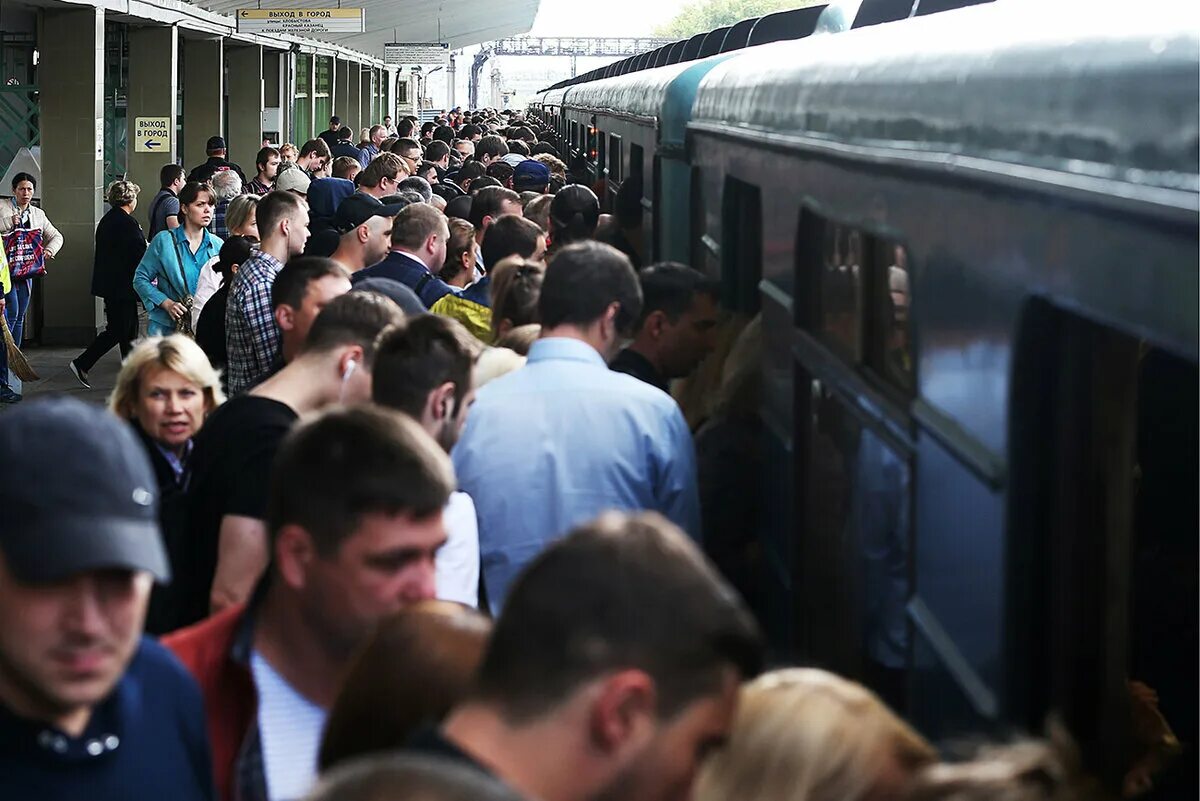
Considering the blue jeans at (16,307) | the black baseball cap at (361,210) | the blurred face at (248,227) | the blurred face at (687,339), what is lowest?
the blue jeans at (16,307)

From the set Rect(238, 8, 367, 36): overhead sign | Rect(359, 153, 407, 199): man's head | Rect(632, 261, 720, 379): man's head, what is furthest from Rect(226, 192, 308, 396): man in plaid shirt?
Rect(238, 8, 367, 36): overhead sign

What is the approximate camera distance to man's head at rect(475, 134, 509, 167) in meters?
18.1

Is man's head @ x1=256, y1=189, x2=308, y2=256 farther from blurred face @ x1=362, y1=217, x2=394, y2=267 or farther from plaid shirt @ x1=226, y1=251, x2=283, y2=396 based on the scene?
plaid shirt @ x1=226, y1=251, x2=283, y2=396

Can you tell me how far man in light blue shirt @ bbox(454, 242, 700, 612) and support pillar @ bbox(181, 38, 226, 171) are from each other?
68.8ft

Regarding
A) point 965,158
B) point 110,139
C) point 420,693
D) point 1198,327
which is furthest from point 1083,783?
point 110,139

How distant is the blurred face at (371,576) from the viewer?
7.84ft

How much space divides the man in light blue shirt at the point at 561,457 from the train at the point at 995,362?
29 centimetres

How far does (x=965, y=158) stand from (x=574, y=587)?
0.94 metres

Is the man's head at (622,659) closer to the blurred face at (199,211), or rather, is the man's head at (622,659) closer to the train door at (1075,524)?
the train door at (1075,524)

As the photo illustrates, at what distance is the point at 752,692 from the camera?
2.06 m

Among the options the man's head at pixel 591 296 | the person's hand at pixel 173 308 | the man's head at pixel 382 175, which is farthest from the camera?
the man's head at pixel 382 175

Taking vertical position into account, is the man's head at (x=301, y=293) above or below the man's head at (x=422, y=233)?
below

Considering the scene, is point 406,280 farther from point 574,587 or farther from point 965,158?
point 574,587

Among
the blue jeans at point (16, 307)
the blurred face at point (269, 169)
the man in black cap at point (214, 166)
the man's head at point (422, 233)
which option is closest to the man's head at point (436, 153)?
the man in black cap at point (214, 166)
